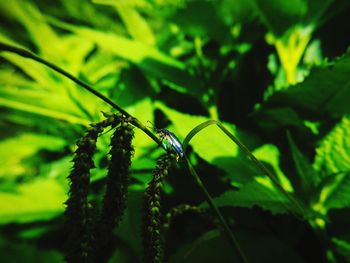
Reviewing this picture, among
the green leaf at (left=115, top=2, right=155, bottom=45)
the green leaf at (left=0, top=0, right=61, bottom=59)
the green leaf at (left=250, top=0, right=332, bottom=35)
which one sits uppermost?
the green leaf at (left=0, top=0, right=61, bottom=59)

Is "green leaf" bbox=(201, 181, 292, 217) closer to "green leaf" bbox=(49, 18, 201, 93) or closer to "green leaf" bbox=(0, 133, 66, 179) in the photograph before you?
"green leaf" bbox=(49, 18, 201, 93)

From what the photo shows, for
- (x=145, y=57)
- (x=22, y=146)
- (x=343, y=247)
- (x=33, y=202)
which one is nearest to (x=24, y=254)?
(x=33, y=202)

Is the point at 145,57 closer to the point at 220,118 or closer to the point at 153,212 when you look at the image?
the point at 220,118

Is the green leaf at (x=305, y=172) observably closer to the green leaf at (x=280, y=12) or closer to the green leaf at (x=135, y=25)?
the green leaf at (x=280, y=12)

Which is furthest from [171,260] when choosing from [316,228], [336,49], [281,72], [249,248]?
[336,49]

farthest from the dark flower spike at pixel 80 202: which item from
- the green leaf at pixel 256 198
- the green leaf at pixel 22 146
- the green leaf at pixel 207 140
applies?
the green leaf at pixel 22 146

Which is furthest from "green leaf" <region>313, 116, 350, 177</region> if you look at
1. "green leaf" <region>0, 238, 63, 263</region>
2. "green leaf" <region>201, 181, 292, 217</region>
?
"green leaf" <region>0, 238, 63, 263</region>

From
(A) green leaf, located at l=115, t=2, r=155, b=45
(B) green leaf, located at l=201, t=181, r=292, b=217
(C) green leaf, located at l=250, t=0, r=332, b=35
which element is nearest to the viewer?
(B) green leaf, located at l=201, t=181, r=292, b=217

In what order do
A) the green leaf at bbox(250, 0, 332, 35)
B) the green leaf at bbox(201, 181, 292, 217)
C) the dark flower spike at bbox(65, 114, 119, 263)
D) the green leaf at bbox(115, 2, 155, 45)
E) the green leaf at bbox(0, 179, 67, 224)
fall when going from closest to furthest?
the dark flower spike at bbox(65, 114, 119, 263) → the green leaf at bbox(201, 181, 292, 217) → the green leaf at bbox(250, 0, 332, 35) → the green leaf at bbox(0, 179, 67, 224) → the green leaf at bbox(115, 2, 155, 45)
